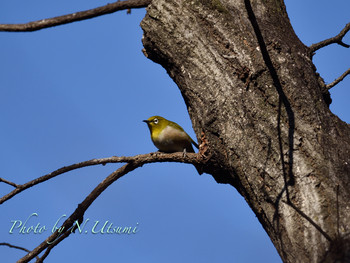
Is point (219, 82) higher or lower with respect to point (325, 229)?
higher

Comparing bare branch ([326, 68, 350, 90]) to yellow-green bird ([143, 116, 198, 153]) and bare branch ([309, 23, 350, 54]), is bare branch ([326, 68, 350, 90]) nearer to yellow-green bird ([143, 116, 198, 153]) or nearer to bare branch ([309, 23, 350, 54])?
bare branch ([309, 23, 350, 54])

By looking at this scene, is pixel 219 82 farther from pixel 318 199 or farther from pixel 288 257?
pixel 288 257

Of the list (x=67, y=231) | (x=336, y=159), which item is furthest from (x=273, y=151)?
(x=67, y=231)

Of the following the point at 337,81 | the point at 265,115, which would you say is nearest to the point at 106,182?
the point at 265,115

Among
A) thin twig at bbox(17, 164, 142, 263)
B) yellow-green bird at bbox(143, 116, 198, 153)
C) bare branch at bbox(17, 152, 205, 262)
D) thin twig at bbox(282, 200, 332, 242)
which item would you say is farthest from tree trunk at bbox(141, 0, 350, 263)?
yellow-green bird at bbox(143, 116, 198, 153)

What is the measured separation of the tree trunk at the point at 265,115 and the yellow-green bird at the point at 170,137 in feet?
6.79

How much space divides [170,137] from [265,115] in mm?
2824

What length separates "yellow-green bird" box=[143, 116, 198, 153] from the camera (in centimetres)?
550

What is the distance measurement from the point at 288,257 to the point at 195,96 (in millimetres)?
1389

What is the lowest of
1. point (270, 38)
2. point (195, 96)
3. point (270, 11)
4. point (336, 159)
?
point (336, 159)

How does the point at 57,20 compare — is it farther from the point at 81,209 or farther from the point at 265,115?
the point at 81,209

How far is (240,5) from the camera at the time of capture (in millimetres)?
3205

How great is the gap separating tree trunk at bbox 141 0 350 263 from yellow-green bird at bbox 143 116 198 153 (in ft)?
6.79

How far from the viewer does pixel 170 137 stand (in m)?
5.51
